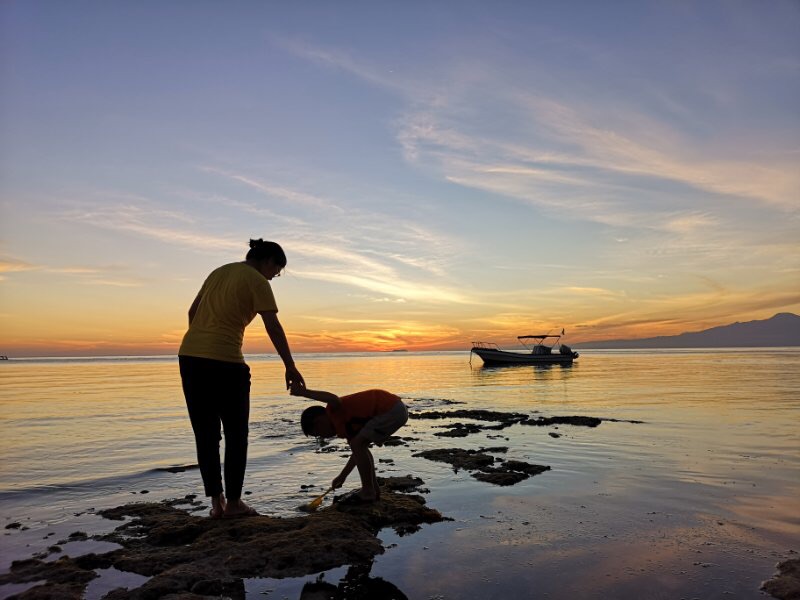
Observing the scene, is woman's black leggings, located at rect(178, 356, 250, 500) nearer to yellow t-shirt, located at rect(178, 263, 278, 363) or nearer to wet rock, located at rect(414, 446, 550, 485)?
yellow t-shirt, located at rect(178, 263, 278, 363)

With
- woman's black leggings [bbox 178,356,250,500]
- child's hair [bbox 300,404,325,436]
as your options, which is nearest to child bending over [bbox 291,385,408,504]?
child's hair [bbox 300,404,325,436]

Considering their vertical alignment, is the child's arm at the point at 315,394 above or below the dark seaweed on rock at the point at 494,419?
above

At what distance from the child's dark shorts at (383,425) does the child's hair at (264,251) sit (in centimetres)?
203

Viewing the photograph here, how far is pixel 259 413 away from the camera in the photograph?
16266 millimetres

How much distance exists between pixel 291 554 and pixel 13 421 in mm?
13406

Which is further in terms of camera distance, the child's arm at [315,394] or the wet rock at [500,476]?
the wet rock at [500,476]

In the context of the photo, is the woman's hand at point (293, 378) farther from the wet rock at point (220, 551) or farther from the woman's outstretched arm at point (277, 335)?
the wet rock at point (220, 551)

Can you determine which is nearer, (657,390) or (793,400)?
(793,400)

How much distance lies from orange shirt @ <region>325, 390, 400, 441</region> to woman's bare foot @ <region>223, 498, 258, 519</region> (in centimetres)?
119

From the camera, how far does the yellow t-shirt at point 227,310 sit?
17.1ft

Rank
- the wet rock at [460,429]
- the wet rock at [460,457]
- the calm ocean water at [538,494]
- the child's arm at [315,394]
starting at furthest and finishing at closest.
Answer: the wet rock at [460,429] < the wet rock at [460,457] < the child's arm at [315,394] < the calm ocean water at [538,494]

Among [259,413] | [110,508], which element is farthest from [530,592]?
[259,413]

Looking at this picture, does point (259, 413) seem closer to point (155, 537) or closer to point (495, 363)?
point (155, 537)

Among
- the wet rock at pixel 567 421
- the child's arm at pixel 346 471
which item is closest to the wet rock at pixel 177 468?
the child's arm at pixel 346 471
